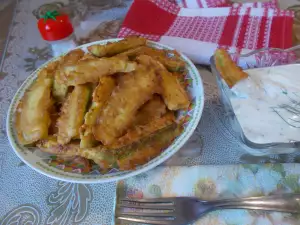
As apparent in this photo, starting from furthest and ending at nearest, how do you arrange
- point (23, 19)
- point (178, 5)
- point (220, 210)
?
point (23, 19)
point (178, 5)
point (220, 210)

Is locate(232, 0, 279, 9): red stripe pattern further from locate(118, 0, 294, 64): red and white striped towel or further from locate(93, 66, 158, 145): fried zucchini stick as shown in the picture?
locate(93, 66, 158, 145): fried zucchini stick

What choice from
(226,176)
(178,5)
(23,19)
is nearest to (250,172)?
(226,176)

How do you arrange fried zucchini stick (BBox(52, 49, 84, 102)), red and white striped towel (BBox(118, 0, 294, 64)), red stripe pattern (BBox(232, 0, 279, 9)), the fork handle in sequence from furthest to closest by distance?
red stripe pattern (BBox(232, 0, 279, 9)) → red and white striped towel (BBox(118, 0, 294, 64)) → fried zucchini stick (BBox(52, 49, 84, 102)) → the fork handle

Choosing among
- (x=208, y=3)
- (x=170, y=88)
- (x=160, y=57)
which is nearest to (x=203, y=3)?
(x=208, y=3)

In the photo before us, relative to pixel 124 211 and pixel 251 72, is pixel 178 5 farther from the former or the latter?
pixel 124 211

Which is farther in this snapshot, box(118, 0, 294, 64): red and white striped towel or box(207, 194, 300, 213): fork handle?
box(118, 0, 294, 64): red and white striped towel

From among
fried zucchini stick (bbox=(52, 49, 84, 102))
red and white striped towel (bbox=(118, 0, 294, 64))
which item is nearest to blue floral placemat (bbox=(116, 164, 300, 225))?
fried zucchini stick (bbox=(52, 49, 84, 102))

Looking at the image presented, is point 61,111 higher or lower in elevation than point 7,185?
higher
